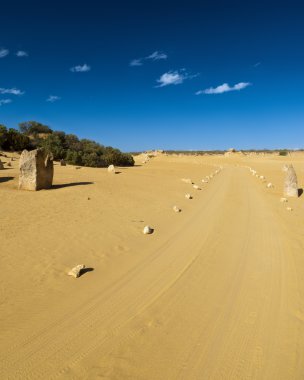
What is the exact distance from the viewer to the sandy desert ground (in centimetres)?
364

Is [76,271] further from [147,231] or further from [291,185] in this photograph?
[291,185]

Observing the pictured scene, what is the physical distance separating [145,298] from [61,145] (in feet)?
106

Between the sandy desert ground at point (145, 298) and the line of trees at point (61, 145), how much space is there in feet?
68.4

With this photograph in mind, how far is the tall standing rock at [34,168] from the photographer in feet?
39.6

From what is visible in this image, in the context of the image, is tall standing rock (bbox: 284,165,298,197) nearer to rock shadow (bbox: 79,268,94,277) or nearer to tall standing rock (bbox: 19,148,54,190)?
tall standing rock (bbox: 19,148,54,190)

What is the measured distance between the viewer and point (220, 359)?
149 inches

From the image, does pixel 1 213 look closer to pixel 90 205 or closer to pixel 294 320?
pixel 90 205

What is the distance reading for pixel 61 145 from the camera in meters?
34.9

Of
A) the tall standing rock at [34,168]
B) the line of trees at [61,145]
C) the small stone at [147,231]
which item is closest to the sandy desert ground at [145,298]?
the small stone at [147,231]

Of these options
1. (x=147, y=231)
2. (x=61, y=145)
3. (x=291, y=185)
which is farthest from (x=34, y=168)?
(x=61, y=145)

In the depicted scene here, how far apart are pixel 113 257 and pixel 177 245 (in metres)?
1.93

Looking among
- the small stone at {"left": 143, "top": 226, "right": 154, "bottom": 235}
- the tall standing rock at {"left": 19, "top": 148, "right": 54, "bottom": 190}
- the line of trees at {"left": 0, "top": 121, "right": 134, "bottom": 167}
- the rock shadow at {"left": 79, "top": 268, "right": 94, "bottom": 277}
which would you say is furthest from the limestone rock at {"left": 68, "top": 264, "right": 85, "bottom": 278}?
the line of trees at {"left": 0, "top": 121, "right": 134, "bottom": 167}

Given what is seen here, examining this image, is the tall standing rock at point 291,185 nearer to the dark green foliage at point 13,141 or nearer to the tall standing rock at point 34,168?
the tall standing rock at point 34,168

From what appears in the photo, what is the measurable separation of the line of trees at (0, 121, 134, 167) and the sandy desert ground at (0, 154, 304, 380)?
2086cm
